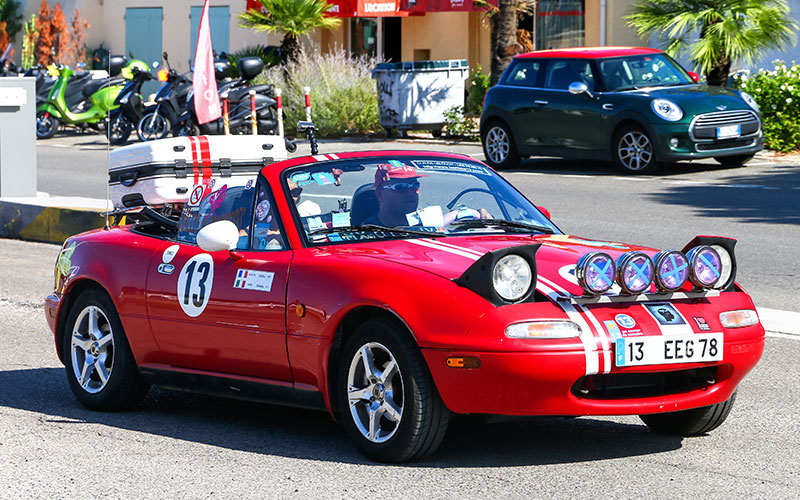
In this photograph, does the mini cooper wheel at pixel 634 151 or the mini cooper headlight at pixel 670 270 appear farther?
the mini cooper wheel at pixel 634 151

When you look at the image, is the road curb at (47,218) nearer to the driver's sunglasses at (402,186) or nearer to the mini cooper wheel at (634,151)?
the mini cooper wheel at (634,151)

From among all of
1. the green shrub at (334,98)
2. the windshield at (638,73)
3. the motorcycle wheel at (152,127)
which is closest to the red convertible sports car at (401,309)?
the windshield at (638,73)

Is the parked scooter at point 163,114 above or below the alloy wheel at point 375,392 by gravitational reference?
above

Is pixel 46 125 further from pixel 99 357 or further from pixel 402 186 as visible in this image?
pixel 402 186

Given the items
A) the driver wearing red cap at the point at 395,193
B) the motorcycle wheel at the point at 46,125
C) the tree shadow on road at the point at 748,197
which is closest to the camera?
the driver wearing red cap at the point at 395,193

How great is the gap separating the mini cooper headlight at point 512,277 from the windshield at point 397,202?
0.83 metres

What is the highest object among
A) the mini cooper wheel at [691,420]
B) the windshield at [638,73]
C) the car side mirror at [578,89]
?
the windshield at [638,73]

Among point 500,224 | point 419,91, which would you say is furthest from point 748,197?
point 500,224

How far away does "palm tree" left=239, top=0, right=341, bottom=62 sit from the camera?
31.4 meters

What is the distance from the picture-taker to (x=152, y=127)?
25953 mm

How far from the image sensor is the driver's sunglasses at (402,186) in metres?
6.49

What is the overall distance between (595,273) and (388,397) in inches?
38.1

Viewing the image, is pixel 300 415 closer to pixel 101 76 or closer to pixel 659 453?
pixel 659 453

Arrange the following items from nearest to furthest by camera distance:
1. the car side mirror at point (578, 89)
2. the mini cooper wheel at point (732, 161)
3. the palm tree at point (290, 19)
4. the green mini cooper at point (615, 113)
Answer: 1. the green mini cooper at point (615, 113)
2. the car side mirror at point (578, 89)
3. the mini cooper wheel at point (732, 161)
4. the palm tree at point (290, 19)
